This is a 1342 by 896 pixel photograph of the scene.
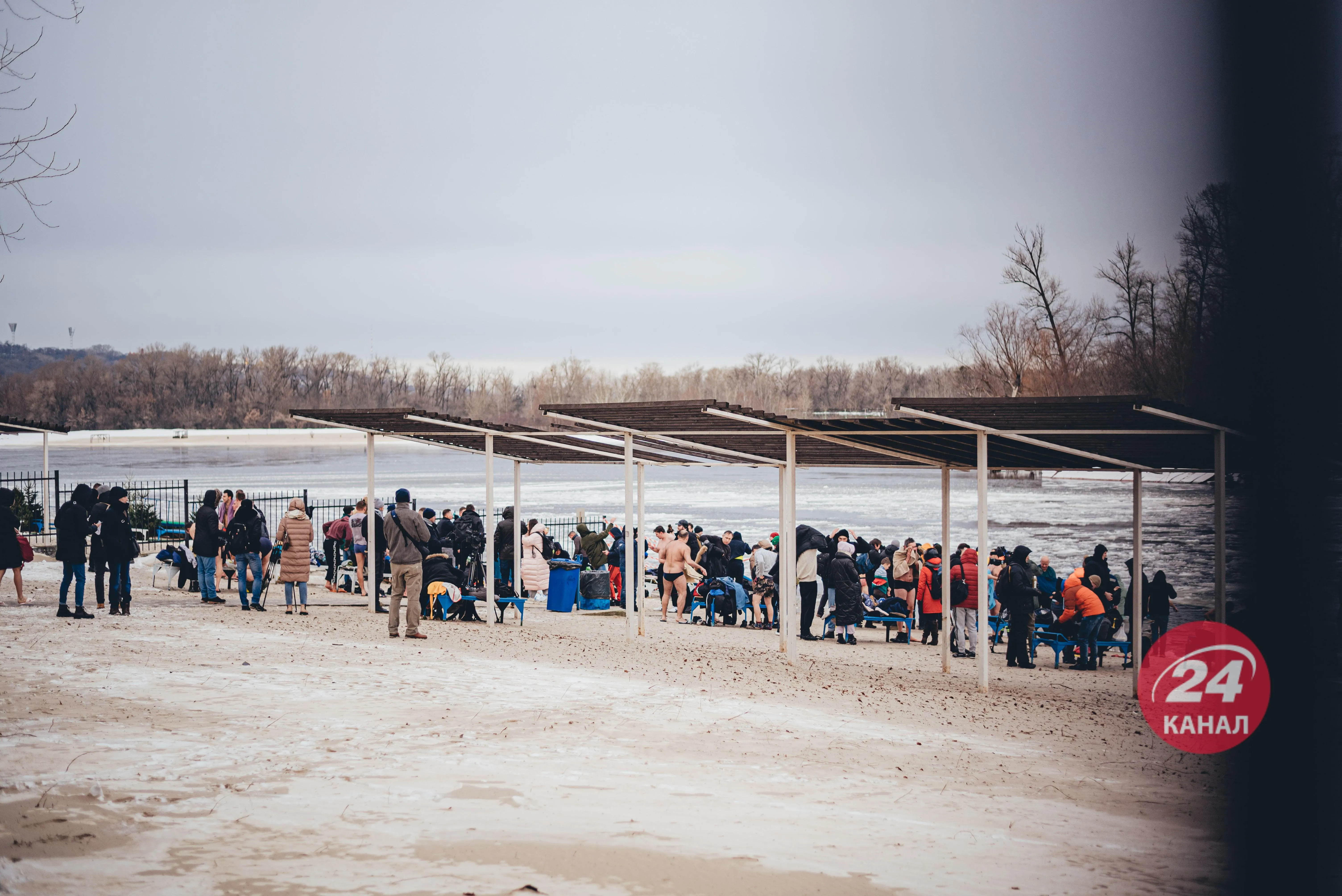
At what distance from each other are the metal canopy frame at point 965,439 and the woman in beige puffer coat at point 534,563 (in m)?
2.84

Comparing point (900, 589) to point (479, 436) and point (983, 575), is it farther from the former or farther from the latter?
point (479, 436)

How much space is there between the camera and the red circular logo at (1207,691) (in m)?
4.91

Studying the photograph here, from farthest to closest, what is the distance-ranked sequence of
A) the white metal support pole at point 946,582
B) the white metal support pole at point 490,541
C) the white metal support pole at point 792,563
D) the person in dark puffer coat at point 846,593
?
the person in dark puffer coat at point 846,593 → the white metal support pole at point 490,541 → the white metal support pole at point 946,582 → the white metal support pole at point 792,563

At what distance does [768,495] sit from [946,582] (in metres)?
36.5

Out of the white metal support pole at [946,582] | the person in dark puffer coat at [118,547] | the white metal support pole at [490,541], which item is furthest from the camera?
the white metal support pole at [490,541]

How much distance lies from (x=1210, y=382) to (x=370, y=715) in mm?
6194

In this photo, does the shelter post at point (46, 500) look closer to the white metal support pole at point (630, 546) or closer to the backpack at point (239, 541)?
the backpack at point (239, 541)

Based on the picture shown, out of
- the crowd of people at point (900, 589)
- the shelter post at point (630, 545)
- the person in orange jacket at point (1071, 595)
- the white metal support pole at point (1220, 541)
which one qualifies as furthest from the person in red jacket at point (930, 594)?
the white metal support pole at point (1220, 541)

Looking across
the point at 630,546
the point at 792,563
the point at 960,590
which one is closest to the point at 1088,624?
the point at 960,590

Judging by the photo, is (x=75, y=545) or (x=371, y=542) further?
(x=371, y=542)

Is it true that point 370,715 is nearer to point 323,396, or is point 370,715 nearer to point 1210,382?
point 1210,382

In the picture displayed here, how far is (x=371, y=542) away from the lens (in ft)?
48.2

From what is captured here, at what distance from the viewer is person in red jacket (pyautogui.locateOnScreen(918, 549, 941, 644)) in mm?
13547

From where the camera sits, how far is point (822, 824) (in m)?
5.37
